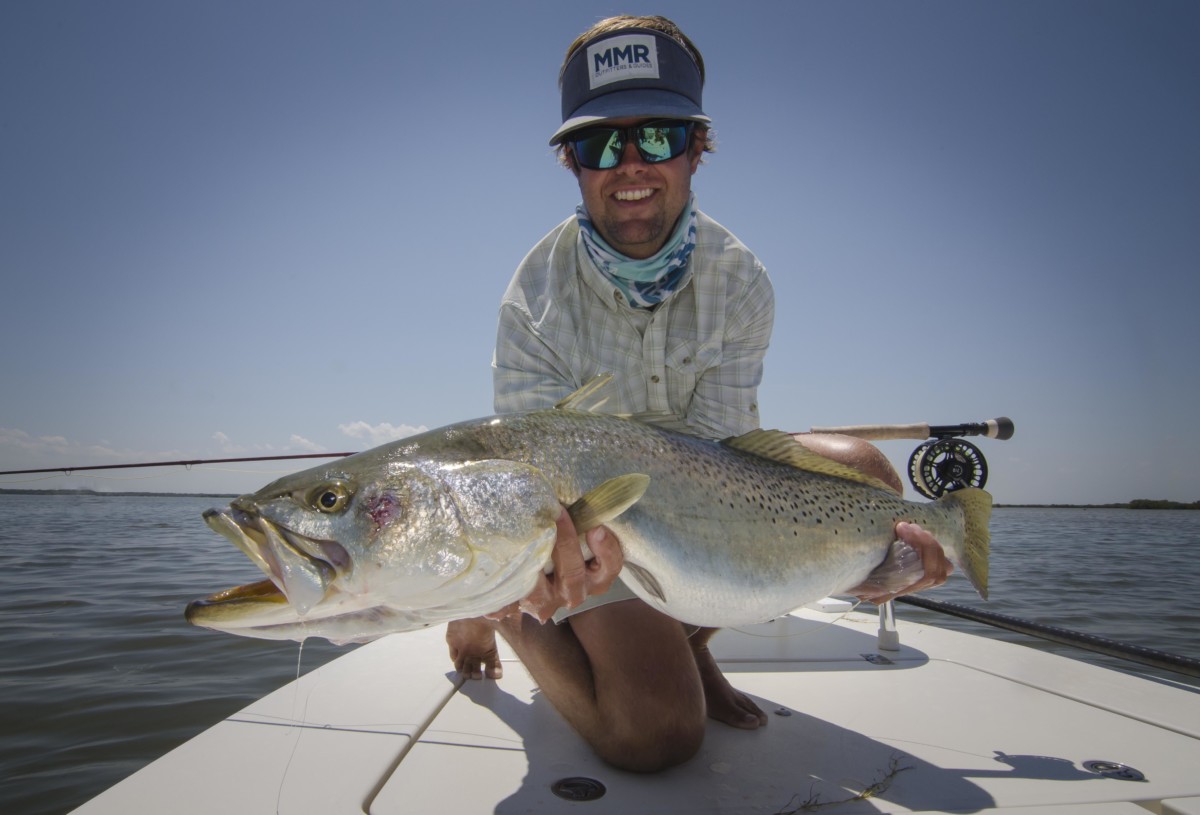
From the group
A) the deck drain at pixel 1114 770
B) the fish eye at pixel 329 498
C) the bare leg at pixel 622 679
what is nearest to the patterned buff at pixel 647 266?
the bare leg at pixel 622 679

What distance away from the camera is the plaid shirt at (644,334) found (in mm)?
3814

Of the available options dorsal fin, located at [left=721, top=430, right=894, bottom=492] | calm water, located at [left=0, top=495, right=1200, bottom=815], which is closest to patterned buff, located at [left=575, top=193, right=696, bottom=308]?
dorsal fin, located at [left=721, top=430, right=894, bottom=492]

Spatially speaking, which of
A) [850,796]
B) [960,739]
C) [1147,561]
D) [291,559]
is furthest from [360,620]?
[1147,561]

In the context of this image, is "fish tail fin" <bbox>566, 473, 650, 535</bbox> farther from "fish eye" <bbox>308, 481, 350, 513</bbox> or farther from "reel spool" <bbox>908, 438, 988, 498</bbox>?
"reel spool" <bbox>908, 438, 988, 498</bbox>

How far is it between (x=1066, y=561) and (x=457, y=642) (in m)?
15.3

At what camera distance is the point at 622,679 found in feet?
9.31

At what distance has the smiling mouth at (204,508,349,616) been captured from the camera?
5.69 feet

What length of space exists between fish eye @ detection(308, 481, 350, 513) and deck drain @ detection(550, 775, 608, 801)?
1181 millimetres

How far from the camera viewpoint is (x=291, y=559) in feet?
5.77

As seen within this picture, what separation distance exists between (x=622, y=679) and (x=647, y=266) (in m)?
2.13

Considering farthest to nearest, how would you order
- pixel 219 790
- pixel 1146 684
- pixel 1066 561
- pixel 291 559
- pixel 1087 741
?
1. pixel 1066 561
2. pixel 1146 684
3. pixel 1087 741
4. pixel 219 790
5. pixel 291 559

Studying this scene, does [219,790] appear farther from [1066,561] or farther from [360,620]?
[1066,561]

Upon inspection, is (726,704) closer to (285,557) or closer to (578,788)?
(578,788)

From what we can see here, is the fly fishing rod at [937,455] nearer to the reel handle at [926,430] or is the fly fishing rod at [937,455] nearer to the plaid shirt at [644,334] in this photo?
the reel handle at [926,430]
